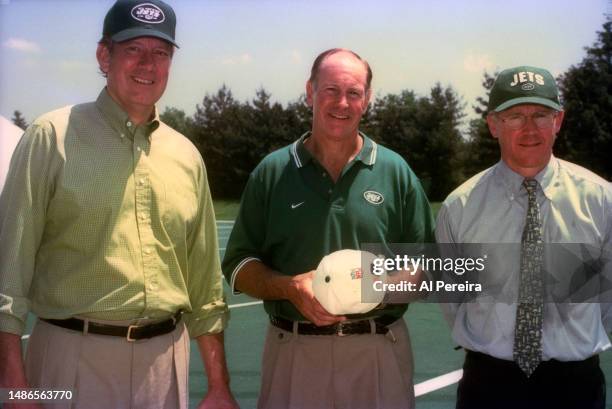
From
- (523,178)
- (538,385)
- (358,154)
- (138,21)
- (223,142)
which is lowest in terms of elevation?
(538,385)

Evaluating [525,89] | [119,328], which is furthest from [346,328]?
[525,89]

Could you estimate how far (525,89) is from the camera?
3.16 metres

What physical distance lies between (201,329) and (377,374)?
82 centimetres

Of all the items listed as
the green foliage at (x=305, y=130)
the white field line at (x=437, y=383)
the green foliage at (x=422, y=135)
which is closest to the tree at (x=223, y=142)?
the green foliage at (x=305, y=130)

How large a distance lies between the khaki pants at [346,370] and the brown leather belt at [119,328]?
0.64 meters

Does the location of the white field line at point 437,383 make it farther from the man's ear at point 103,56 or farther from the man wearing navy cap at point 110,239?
the man's ear at point 103,56

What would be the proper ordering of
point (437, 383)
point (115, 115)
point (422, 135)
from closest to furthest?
point (115, 115) < point (437, 383) < point (422, 135)

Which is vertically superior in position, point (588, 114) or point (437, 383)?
point (588, 114)

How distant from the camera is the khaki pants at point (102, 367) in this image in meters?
2.91

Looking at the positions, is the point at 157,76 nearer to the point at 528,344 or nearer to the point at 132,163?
the point at 132,163

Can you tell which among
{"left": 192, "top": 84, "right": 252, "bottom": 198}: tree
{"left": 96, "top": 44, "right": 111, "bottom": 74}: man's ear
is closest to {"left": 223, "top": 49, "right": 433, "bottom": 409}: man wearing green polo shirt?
Answer: {"left": 96, "top": 44, "right": 111, "bottom": 74}: man's ear

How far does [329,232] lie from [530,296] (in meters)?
0.89

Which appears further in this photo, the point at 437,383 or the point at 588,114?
the point at 588,114

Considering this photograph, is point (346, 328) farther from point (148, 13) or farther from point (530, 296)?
point (148, 13)
